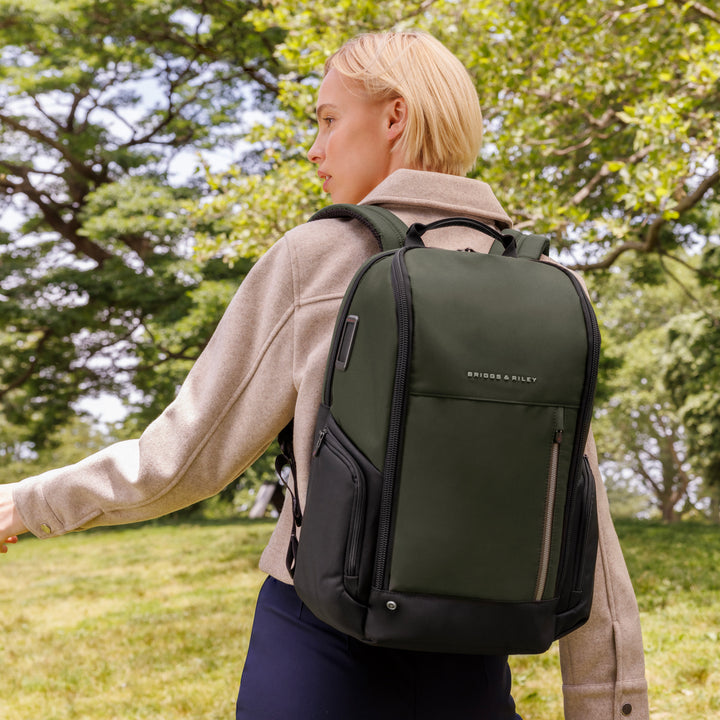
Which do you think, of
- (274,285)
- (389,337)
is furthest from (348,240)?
(389,337)

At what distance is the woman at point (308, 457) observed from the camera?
4.21ft

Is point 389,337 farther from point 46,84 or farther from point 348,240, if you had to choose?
point 46,84

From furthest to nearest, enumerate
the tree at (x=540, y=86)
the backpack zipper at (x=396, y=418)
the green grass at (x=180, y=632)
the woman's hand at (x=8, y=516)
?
1. the tree at (x=540, y=86)
2. the green grass at (x=180, y=632)
3. the woman's hand at (x=8, y=516)
4. the backpack zipper at (x=396, y=418)

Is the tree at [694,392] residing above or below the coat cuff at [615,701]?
above

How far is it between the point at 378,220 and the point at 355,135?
0.26 metres

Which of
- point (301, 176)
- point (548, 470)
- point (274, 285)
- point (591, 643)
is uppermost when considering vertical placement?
point (301, 176)

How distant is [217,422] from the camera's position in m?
1.31

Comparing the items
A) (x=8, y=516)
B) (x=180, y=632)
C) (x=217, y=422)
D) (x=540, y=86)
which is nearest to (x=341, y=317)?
(x=217, y=422)

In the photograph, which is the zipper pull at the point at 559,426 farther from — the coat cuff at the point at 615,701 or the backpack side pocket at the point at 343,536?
the coat cuff at the point at 615,701

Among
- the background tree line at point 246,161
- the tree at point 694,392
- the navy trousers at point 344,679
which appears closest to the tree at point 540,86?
the background tree line at point 246,161

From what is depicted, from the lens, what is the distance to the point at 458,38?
294 inches

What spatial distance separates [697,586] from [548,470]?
704 cm

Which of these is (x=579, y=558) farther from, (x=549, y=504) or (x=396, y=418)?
(x=396, y=418)

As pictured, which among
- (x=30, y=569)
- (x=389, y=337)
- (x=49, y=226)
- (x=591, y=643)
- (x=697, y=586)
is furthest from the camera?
(x=49, y=226)
